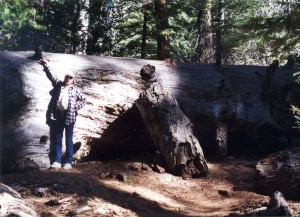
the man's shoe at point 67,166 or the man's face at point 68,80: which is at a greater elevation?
the man's face at point 68,80

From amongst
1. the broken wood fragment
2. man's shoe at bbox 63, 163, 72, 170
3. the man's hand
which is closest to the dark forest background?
the man's hand

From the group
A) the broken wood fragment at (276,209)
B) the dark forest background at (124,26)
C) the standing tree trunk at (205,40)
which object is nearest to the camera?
the broken wood fragment at (276,209)

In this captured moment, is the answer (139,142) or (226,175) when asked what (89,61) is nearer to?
(139,142)

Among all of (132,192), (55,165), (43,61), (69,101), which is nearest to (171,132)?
(132,192)

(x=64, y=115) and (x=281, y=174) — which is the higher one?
(x=64, y=115)

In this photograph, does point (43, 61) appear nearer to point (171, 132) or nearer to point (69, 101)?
point (69, 101)

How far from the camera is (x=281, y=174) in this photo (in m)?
6.88

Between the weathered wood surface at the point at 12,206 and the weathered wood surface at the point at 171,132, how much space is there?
3.76 metres

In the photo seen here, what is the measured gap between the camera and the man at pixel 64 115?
8250mm

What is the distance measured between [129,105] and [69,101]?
159cm

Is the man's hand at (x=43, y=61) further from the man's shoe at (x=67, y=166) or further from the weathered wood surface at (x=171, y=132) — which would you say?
the man's shoe at (x=67, y=166)

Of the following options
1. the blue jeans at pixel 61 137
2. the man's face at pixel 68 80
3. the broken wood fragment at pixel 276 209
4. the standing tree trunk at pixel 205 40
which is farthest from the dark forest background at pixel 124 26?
the broken wood fragment at pixel 276 209

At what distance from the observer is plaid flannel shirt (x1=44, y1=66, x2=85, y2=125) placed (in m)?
8.33

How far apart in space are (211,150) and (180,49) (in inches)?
476
